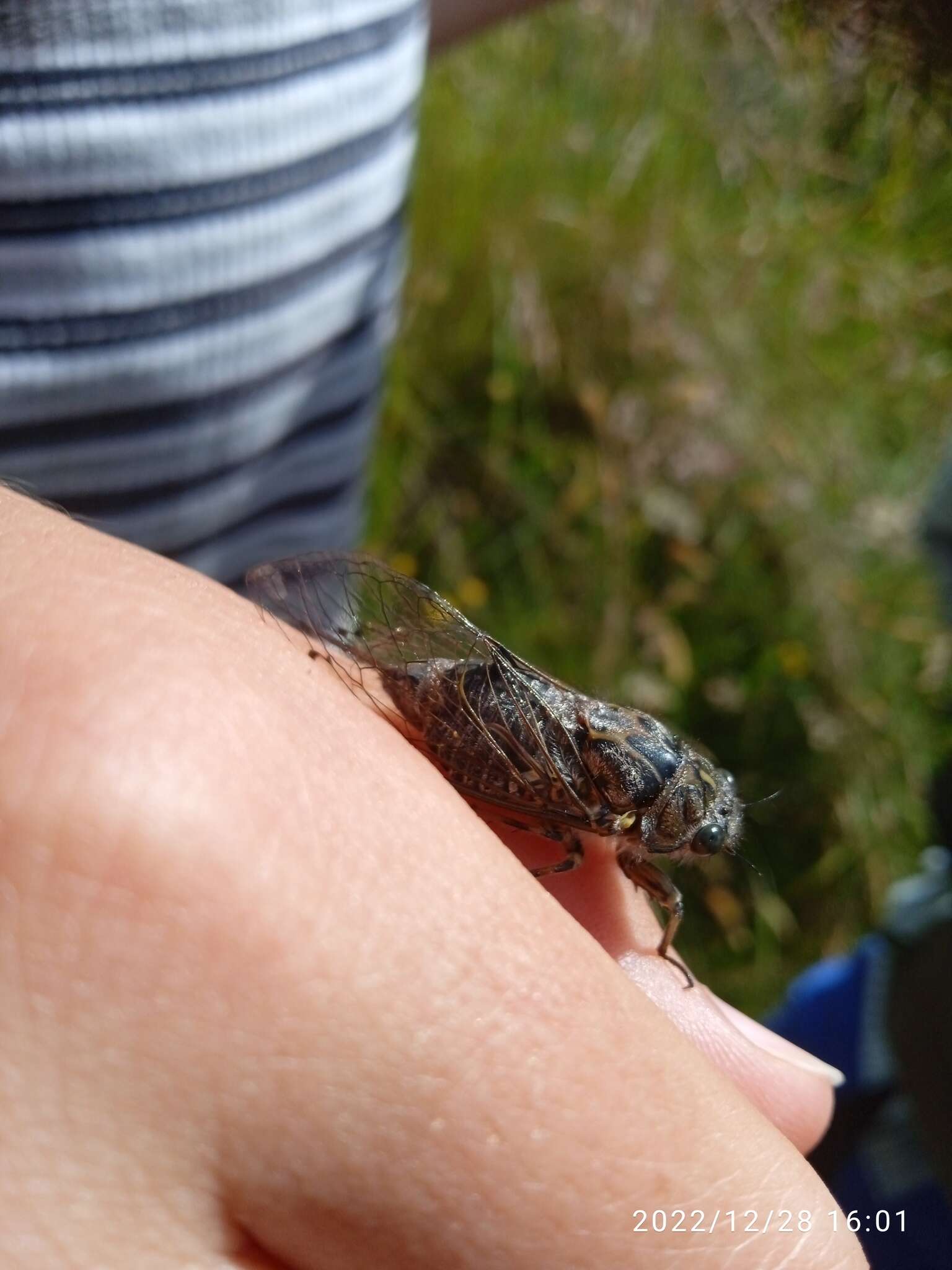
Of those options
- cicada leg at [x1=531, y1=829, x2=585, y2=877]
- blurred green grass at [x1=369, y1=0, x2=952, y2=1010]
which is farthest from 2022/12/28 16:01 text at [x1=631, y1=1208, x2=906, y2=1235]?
blurred green grass at [x1=369, y1=0, x2=952, y2=1010]

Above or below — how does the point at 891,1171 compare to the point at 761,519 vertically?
below

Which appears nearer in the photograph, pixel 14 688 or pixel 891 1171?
pixel 14 688

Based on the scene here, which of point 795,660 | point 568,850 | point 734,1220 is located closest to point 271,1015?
point 734,1220

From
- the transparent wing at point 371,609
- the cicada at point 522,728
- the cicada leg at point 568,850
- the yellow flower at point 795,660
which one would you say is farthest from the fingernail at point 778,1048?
the yellow flower at point 795,660

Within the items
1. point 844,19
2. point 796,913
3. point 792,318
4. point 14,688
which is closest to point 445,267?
point 792,318

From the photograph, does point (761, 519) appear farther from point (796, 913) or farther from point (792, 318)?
point (796, 913)

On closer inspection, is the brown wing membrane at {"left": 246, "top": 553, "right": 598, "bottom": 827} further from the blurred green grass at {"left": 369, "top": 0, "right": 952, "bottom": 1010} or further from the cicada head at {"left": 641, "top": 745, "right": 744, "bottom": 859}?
the blurred green grass at {"left": 369, "top": 0, "right": 952, "bottom": 1010}

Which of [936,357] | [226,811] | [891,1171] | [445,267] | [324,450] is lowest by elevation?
[891,1171]

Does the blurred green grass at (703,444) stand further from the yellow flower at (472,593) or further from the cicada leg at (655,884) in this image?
the cicada leg at (655,884)
